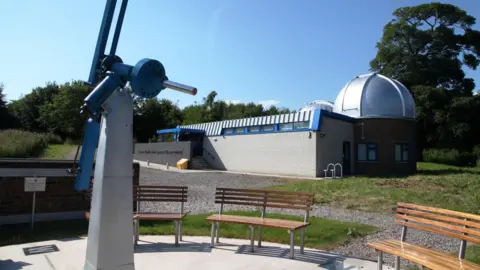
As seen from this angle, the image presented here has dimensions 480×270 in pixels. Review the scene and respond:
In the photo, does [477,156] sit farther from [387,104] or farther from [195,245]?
[195,245]

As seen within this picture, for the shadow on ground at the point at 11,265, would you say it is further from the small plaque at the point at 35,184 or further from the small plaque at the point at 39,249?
the small plaque at the point at 35,184

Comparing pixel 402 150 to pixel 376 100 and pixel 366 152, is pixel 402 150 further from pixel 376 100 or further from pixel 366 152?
pixel 376 100

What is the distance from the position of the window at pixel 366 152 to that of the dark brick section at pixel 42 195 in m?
21.8

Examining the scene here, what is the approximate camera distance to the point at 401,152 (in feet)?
86.9

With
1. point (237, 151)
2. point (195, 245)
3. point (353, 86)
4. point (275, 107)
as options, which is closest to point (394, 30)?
point (353, 86)

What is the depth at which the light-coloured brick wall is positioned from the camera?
2400cm

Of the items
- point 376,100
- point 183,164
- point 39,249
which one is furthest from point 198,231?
point 183,164

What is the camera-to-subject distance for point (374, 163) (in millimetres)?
26016

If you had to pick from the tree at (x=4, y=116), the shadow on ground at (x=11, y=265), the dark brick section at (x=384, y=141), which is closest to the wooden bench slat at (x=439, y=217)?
the shadow on ground at (x=11, y=265)

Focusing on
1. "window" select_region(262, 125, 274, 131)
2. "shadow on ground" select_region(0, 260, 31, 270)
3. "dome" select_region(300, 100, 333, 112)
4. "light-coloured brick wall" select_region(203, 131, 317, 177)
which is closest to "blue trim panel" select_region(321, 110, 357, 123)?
"light-coloured brick wall" select_region(203, 131, 317, 177)

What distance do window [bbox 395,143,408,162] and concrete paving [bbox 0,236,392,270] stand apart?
886 inches

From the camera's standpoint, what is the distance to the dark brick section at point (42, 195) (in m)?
7.20

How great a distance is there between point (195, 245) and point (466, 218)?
3.88m

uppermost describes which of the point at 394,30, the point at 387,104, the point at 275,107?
the point at 394,30
